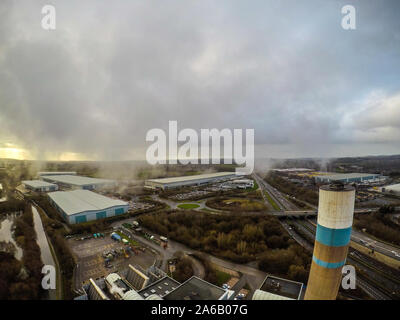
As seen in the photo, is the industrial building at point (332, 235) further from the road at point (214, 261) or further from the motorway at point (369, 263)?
the motorway at point (369, 263)

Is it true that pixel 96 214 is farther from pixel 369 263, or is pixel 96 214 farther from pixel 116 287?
pixel 369 263

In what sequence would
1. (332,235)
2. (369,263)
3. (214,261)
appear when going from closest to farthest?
(332,235), (369,263), (214,261)

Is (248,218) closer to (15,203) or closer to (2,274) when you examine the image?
(2,274)

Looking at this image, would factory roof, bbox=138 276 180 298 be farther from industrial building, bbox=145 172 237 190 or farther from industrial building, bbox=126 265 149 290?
industrial building, bbox=145 172 237 190

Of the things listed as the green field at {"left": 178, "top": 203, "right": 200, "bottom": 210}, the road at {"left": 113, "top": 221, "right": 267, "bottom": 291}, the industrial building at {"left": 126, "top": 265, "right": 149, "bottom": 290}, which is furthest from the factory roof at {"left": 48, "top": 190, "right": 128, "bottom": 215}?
the industrial building at {"left": 126, "top": 265, "right": 149, "bottom": 290}

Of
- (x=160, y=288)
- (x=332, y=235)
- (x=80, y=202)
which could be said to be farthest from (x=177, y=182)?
(x=332, y=235)

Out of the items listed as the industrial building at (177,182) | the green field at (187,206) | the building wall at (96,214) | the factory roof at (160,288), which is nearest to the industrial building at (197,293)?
the factory roof at (160,288)
